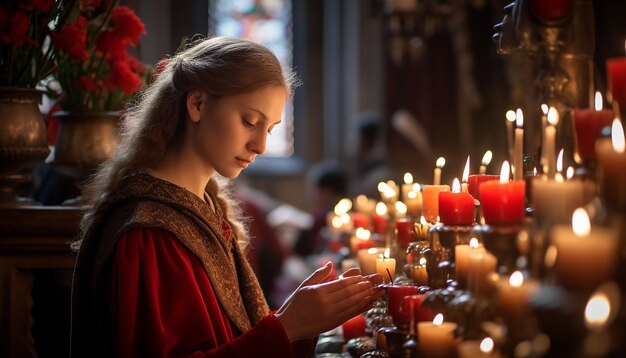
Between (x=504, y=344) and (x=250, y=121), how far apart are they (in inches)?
44.1

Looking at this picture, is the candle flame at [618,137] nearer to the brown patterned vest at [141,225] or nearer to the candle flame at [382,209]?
the brown patterned vest at [141,225]

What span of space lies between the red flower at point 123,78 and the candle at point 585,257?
7.88 ft

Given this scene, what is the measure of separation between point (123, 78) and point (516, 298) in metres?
2.26

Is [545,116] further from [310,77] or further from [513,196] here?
[310,77]

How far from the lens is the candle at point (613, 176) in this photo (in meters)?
1.27

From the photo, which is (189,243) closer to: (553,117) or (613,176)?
(553,117)

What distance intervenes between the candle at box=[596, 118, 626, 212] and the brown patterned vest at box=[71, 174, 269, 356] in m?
1.31

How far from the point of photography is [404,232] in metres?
2.65

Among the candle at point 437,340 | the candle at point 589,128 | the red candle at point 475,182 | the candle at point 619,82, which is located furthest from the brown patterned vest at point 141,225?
the candle at point 619,82

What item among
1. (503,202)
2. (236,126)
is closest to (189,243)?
(236,126)

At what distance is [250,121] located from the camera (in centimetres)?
240

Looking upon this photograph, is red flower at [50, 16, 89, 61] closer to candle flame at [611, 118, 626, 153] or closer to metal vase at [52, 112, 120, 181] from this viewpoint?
metal vase at [52, 112, 120, 181]

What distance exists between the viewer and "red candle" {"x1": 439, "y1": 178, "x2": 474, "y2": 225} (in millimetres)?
1850

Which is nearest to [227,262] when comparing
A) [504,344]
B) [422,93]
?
[504,344]
